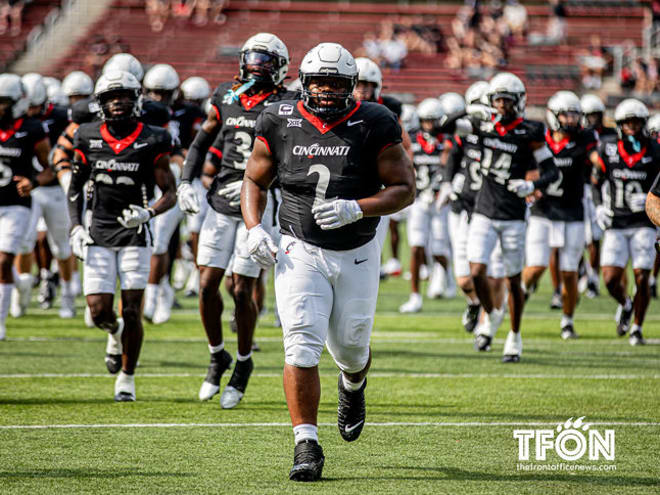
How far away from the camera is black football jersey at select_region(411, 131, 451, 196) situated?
13140 mm

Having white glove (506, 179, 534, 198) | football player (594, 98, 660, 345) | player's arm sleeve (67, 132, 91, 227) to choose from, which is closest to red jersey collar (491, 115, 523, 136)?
white glove (506, 179, 534, 198)

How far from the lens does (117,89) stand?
268 inches

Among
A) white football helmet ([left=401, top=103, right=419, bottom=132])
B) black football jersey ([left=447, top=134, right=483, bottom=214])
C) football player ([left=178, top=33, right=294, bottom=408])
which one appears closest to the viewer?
football player ([left=178, top=33, right=294, bottom=408])

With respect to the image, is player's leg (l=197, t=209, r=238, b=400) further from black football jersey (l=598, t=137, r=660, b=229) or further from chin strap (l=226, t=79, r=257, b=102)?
black football jersey (l=598, t=137, r=660, b=229)

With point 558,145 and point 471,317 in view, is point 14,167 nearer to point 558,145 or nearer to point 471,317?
point 471,317

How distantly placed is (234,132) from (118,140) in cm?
75

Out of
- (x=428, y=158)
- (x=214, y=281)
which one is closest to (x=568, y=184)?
(x=428, y=158)

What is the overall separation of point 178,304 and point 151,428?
20.6 feet

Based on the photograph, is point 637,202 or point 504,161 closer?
point 504,161

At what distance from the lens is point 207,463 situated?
5191 millimetres

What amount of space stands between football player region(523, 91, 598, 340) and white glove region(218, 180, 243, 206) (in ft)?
13.3

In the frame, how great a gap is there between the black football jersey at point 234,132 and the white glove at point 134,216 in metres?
0.49

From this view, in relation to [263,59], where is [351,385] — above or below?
below

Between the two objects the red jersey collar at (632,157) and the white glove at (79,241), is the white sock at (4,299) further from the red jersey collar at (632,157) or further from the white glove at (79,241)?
the red jersey collar at (632,157)
